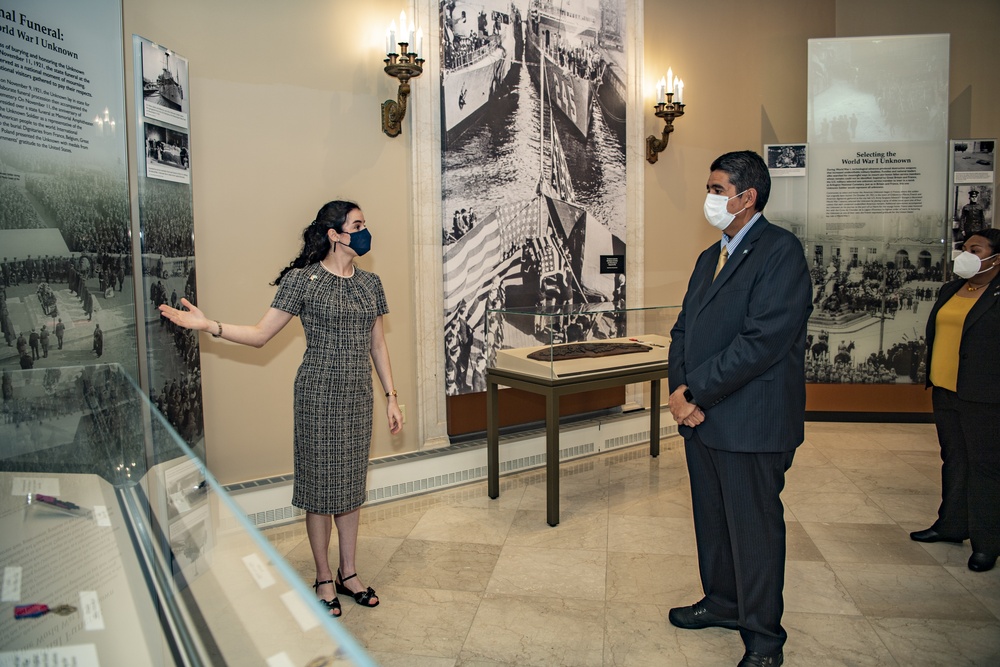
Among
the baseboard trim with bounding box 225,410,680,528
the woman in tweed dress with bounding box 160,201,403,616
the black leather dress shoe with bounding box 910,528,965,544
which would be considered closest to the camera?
the woman in tweed dress with bounding box 160,201,403,616

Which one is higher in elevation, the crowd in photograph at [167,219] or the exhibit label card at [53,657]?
the crowd in photograph at [167,219]

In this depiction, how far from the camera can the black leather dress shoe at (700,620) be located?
8.80ft

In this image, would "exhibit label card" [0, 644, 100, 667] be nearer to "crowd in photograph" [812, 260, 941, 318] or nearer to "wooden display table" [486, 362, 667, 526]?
"wooden display table" [486, 362, 667, 526]

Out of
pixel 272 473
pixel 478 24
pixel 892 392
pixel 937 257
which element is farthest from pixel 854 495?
pixel 478 24

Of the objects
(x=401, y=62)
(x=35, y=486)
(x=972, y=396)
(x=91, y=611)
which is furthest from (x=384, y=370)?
(x=972, y=396)

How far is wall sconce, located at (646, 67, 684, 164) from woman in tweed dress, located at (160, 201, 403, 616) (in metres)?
3.36

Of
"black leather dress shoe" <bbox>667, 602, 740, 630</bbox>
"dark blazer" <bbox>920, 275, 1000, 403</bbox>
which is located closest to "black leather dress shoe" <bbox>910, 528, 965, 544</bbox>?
"dark blazer" <bbox>920, 275, 1000, 403</bbox>

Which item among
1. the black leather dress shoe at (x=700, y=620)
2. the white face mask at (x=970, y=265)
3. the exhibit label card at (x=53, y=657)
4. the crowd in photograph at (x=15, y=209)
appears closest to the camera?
the exhibit label card at (x=53, y=657)

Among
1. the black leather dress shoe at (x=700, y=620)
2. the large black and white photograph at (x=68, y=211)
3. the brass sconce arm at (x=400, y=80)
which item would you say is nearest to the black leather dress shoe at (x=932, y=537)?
the black leather dress shoe at (x=700, y=620)

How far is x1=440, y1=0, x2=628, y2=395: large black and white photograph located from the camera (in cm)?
445

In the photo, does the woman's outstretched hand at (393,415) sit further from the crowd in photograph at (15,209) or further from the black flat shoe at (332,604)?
the crowd in photograph at (15,209)

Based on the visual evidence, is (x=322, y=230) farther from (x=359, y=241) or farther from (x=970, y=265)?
(x=970, y=265)

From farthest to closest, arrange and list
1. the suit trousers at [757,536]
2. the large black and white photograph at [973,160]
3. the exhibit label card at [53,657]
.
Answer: the large black and white photograph at [973,160] < the suit trousers at [757,536] < the exhibit label card at [53,657]

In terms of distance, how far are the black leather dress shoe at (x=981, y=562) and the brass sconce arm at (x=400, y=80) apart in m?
3.76
